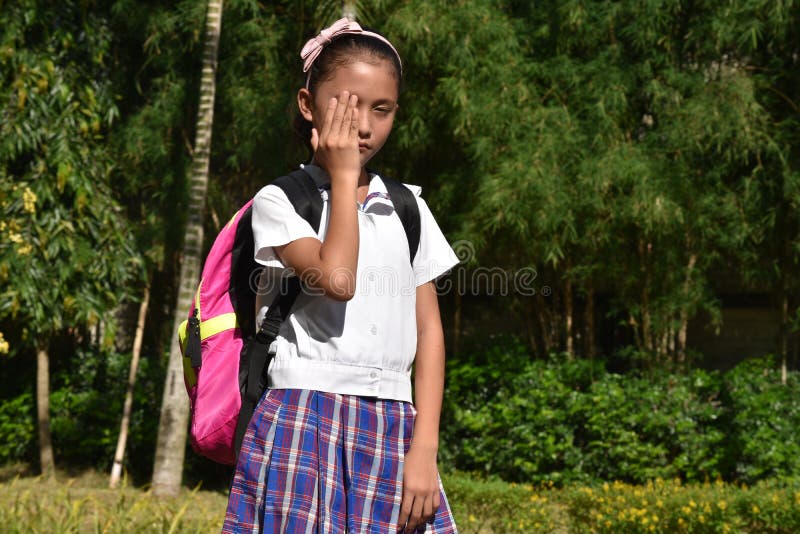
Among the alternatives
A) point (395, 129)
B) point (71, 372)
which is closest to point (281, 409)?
point (395, 129)

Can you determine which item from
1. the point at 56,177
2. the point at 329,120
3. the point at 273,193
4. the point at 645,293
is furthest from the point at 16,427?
the point at 329,120

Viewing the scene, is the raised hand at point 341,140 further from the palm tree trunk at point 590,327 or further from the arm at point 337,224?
the palm tree trunk at point 590,327

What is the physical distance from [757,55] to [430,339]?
244 inches

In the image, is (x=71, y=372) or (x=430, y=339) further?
(x=71, y=372)

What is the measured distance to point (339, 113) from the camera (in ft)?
5.16

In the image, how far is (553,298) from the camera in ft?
25.6

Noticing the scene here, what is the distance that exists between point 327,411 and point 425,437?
0.19 meters

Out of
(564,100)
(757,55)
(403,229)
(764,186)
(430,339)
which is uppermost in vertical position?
(757,55)

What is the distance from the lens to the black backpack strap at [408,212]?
1726 millimetres

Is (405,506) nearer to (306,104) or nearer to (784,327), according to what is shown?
(306,104)

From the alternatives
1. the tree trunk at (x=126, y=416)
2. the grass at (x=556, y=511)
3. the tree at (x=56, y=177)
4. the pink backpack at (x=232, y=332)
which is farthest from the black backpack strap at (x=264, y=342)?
→ the tree trunk at (x=126, y=416)

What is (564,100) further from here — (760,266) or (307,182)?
(307,182)

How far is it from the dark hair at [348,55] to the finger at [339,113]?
0.10 meters

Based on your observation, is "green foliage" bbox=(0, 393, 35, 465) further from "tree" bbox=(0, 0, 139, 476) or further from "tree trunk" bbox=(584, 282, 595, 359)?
"tree trunk" bbox=(584, 282, 595, 359)
